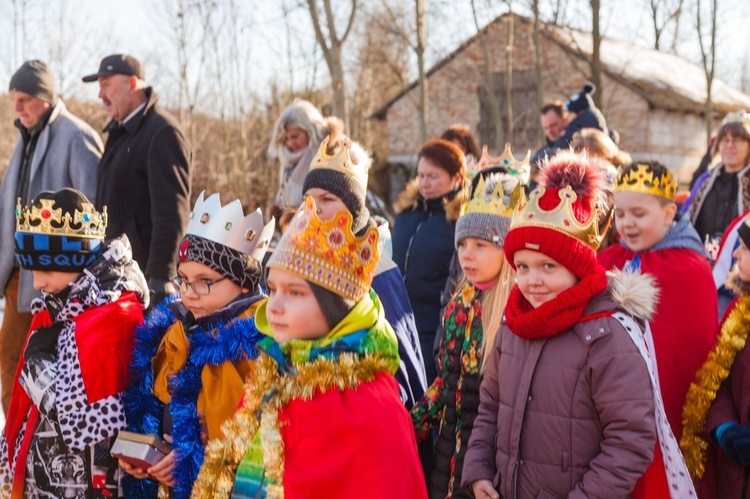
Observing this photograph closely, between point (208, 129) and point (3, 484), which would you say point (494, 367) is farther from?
point (208, 129)

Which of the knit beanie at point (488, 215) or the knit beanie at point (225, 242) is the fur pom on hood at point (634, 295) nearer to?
the knit beanie at point (488, 215)

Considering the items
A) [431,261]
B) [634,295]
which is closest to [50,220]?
[634,295]

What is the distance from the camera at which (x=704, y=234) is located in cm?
625

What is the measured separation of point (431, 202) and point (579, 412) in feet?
9.85

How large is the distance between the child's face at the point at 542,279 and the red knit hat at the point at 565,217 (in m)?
0.03

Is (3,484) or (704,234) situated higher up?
(704,234)

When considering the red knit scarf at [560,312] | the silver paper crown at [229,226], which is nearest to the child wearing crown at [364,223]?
the silver paper crown at [229,226]

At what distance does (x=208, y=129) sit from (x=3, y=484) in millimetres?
18879

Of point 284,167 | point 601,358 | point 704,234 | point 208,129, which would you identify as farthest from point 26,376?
point 208,129

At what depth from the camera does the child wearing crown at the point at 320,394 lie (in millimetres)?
Answer: 2340

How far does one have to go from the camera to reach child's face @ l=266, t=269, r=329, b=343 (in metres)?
2.56

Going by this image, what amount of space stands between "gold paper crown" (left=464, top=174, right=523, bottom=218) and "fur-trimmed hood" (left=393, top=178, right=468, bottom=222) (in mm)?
1266

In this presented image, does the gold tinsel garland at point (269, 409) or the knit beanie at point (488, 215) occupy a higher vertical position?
the knit beanie at point (488, 215)

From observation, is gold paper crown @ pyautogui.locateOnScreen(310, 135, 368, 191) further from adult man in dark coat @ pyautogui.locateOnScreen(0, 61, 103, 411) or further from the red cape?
adult man in dark coat @ pyautogui.locateOnScreen(0, 61, 103, 411)
